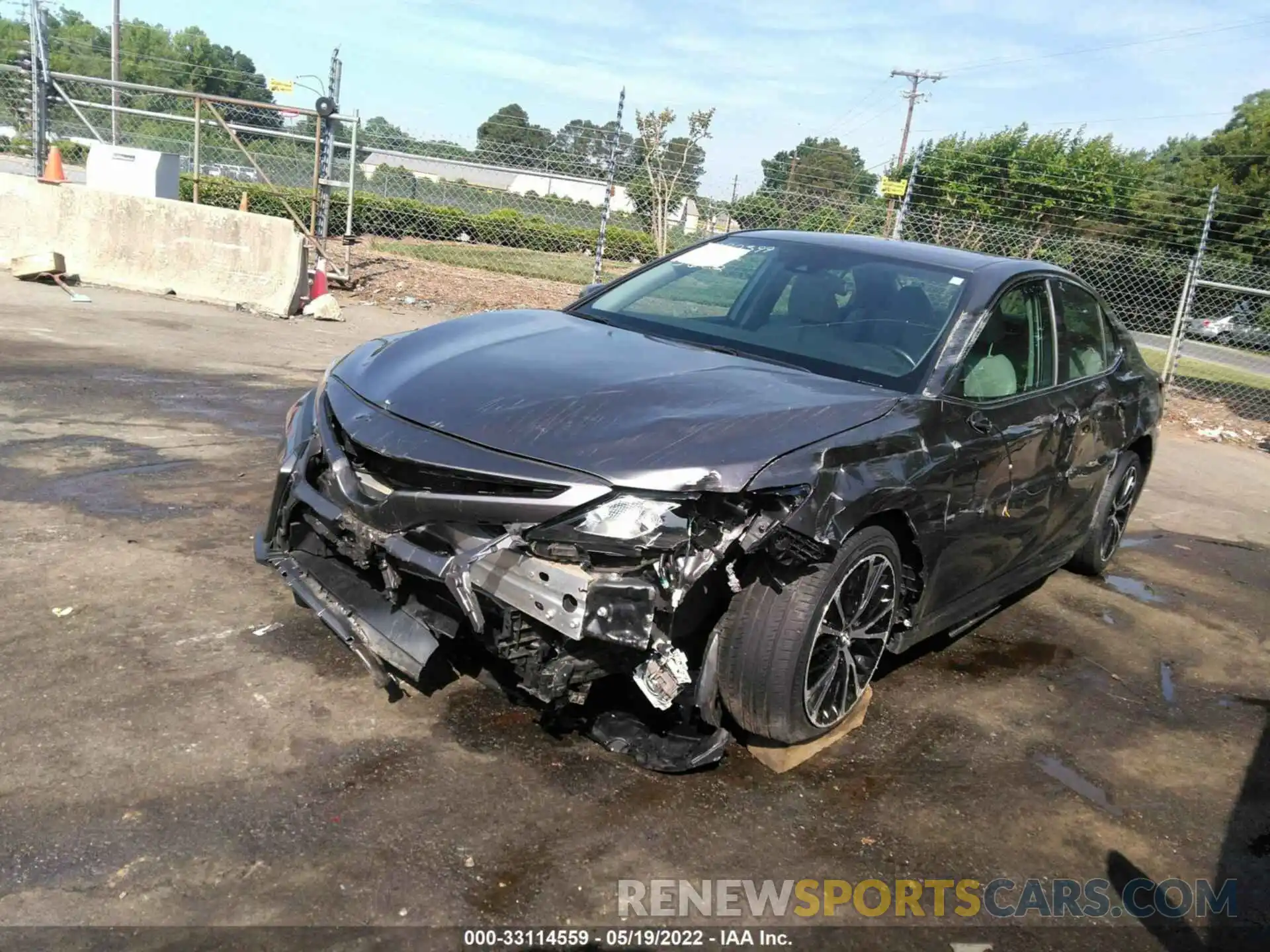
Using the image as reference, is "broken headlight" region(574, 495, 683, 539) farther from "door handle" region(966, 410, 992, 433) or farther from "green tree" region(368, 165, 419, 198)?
"green tree" region(368, 165, 419, 198)

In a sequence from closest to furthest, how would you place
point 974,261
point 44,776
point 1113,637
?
1. point 44,776
2. point 974,261
3. point 1113,637

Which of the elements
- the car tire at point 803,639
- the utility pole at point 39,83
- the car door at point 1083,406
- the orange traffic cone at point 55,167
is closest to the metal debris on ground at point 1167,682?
the car door at point 1083,406

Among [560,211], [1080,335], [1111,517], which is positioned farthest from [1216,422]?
[560,211]

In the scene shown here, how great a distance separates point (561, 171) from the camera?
14664 mm

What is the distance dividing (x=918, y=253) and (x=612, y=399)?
2053 millimetres

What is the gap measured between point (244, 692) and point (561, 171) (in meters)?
12.4

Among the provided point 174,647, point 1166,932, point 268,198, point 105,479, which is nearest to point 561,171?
point 268,198

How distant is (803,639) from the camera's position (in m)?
3.12

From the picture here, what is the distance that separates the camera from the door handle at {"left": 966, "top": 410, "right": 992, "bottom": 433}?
379 centimetres

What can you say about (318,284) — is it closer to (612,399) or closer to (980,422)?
(612,399)

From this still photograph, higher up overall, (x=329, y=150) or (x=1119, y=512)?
(x=329, y=150)

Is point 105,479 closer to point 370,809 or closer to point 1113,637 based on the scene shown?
point 370,809

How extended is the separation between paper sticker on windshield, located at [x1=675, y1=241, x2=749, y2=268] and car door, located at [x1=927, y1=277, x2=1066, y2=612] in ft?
3.98

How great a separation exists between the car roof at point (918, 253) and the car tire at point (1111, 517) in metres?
1.26
